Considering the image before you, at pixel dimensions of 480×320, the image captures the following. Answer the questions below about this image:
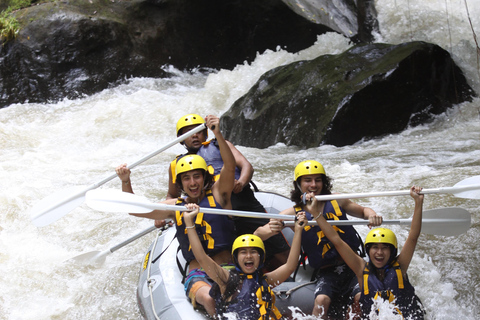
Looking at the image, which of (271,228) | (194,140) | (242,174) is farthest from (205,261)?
(194,140)

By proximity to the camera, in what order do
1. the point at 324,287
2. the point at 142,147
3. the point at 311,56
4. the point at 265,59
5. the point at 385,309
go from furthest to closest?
the point at 265,59, the point at 311,56, the point at 142,147, the point at 324,287, the point at 385,309

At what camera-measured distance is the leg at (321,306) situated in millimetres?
3004

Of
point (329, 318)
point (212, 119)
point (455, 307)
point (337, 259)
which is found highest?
point (212, 119)

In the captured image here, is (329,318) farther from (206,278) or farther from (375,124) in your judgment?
(375,124)

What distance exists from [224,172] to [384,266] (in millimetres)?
1066

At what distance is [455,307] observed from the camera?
3.64 metres

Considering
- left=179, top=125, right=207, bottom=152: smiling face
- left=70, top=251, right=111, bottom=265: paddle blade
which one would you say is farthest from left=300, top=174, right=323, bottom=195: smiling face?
left=70, top=251, right=111, bottom=265: paddle blade

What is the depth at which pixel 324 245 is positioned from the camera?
3.18 m

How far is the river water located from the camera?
166 inches

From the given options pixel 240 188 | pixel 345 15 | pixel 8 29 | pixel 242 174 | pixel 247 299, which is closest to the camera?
pixel 247 299

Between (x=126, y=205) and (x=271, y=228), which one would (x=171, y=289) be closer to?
(x=126, y=205)

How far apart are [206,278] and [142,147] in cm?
555

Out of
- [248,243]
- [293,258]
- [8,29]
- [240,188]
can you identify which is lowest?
[293,258]

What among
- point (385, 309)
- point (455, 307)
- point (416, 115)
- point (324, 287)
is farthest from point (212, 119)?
point (416, 115)
